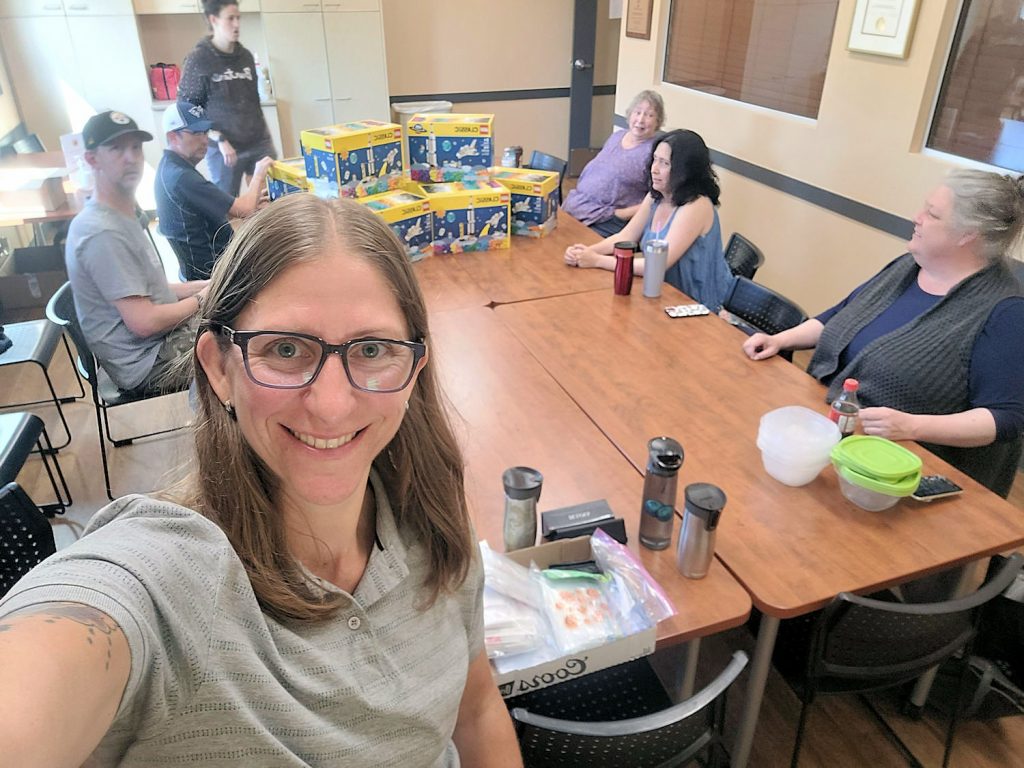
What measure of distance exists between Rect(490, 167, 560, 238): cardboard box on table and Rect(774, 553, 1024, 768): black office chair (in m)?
2.18

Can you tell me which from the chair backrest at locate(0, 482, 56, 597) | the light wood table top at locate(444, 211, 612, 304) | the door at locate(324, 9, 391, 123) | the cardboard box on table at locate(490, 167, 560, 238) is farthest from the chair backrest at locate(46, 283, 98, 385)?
the door at locate(324, 9, 391, 123)

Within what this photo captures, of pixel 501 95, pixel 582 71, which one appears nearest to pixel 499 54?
pixel 501 95

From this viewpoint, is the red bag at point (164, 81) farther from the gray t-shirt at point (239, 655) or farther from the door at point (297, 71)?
the gray t-shirt at point (239, 655)

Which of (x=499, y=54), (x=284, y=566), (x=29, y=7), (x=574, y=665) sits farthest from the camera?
(x=499, y=54)

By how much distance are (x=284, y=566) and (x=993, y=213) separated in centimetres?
197

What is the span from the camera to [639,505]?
1.64 m

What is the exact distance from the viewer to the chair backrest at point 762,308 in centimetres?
254

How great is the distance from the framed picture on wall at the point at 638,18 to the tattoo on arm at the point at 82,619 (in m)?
5.15

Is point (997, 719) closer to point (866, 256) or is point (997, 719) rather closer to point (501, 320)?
point (501, 320)

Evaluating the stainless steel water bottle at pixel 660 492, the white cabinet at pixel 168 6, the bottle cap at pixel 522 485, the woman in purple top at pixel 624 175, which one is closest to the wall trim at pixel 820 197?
the woman in purple top at pixel 624 175

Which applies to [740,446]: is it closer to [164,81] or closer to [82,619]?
[82,619]

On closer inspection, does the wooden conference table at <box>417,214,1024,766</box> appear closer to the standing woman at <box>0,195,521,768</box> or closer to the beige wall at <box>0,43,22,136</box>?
the standing woman at <box>0,195,521,768</box>

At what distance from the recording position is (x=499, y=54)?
21.1ft

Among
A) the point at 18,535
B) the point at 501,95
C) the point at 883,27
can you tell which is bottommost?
the point at 18,535
